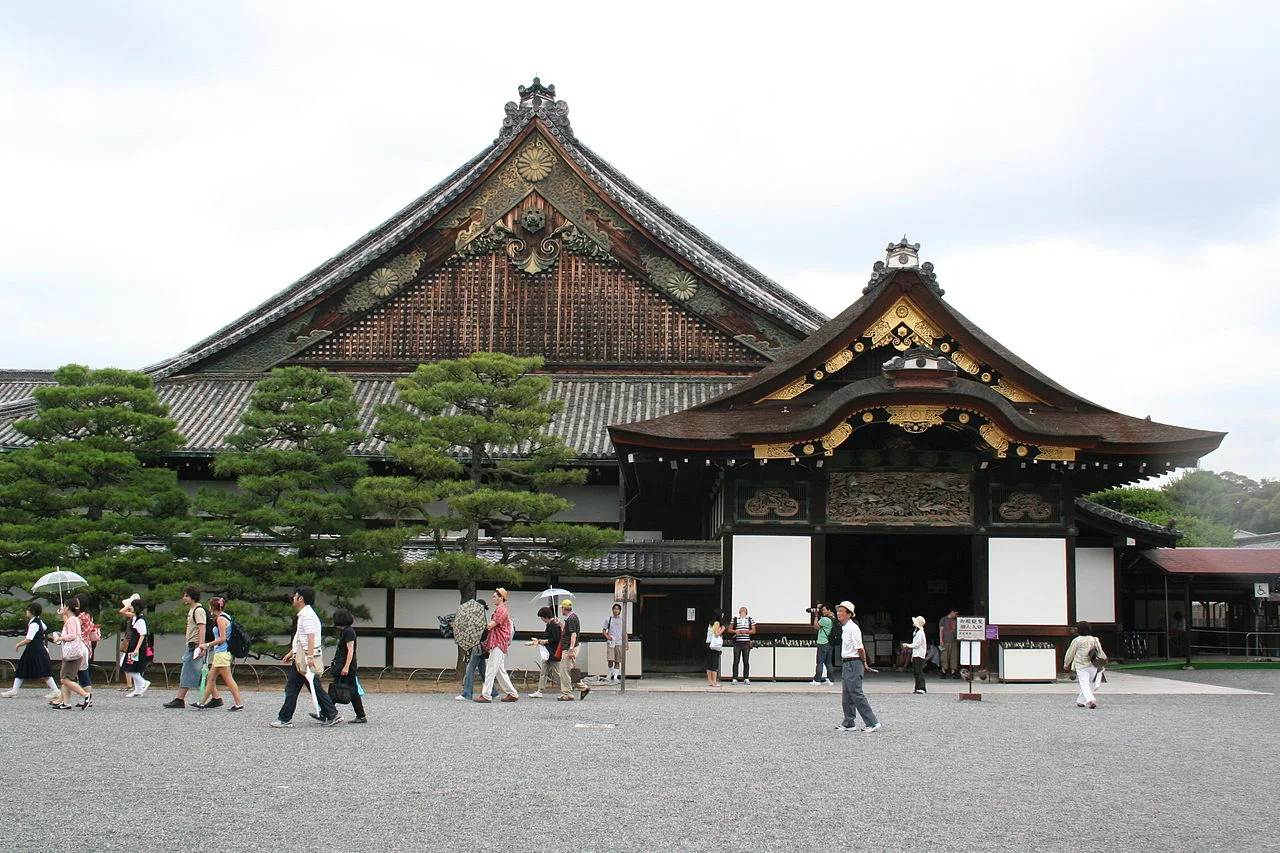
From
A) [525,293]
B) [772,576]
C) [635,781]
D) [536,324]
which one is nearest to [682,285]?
[536,324]

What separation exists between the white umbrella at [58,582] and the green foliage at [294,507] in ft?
7.64

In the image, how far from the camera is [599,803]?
8688 millimetres

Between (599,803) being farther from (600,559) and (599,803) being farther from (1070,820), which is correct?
(600,559)

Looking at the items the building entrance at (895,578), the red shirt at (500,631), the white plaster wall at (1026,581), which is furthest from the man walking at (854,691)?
the building entrance at (895,578)

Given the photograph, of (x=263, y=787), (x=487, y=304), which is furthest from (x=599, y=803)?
(x=487, y=304)

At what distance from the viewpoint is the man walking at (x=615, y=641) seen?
65.5ft

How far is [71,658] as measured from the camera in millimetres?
15820

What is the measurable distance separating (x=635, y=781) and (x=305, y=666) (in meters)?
4.86

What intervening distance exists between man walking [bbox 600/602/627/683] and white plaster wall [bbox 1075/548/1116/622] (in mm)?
9762

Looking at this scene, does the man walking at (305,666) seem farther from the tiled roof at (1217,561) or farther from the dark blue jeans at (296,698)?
the tiled roof at (1217,561)

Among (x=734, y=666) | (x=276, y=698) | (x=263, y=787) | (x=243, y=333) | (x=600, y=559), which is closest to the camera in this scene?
(x=263, y=787)

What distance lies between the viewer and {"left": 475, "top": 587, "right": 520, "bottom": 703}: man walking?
16938 millimetres

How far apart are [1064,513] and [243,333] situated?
1853cm

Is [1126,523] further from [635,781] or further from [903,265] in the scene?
[635,781]
